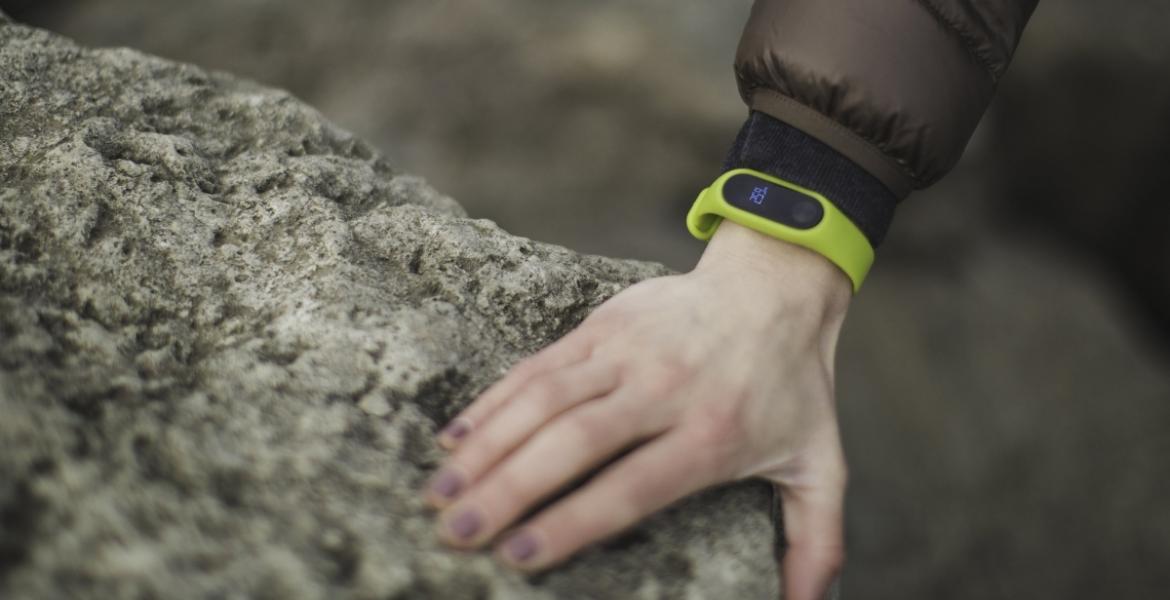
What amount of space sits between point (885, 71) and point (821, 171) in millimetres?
123

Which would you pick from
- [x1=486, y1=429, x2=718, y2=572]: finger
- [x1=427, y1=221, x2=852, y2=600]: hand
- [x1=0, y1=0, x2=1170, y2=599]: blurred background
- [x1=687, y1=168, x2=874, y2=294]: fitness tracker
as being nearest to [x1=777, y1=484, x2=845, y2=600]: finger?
[x1=427, y1=221, x2=852, y2=600]: hand

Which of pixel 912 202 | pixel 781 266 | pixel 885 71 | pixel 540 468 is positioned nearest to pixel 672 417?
pixel 540 468

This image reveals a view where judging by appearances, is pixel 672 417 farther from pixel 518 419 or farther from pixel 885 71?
pixel 885 71

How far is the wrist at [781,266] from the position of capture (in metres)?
0.91

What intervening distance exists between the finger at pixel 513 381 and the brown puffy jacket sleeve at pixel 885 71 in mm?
365

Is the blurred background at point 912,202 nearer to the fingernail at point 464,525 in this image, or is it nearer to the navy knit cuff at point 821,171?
the navy knit cuff at point 821,171

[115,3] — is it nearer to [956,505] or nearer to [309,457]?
[309,457]

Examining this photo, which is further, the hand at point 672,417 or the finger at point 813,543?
the finger at point 813,543

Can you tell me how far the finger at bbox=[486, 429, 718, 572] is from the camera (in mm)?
675

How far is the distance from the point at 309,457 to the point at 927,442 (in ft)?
6.27

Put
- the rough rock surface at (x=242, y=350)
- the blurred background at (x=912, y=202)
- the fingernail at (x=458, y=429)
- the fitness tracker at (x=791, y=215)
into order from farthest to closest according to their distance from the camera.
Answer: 1. the blurred background at (x=912, y=202)
2. the fitness tracker at (x=791, y=215)
3. the fingernail at (x=458, y=429)
4. the rough rock surface at (x=242, y=350)

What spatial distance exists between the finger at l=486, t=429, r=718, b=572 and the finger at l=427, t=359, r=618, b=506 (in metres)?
0.06

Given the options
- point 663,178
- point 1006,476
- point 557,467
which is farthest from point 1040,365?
point 557,467

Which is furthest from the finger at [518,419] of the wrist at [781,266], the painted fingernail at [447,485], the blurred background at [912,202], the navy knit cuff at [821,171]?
the blurred background at [912,202]
